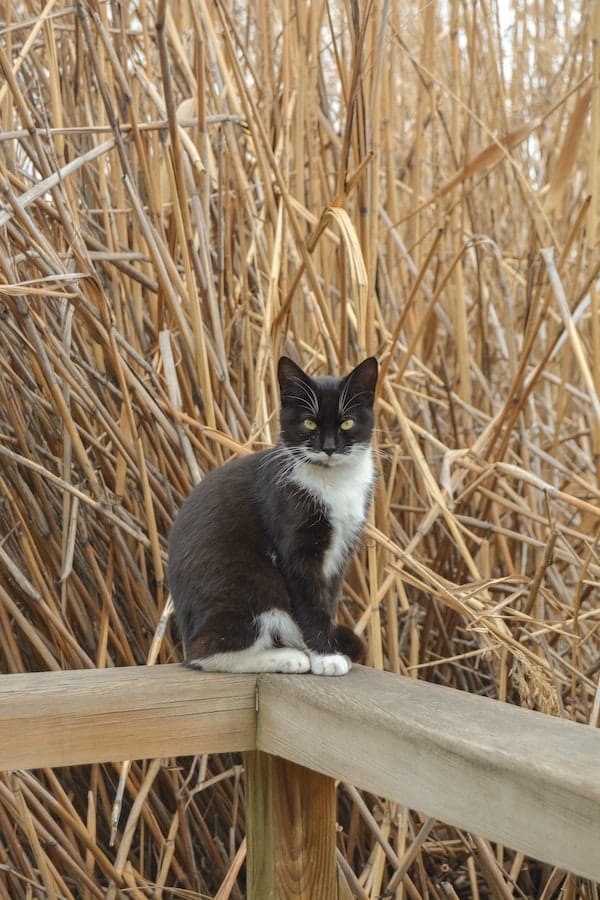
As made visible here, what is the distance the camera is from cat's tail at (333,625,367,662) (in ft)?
3.71

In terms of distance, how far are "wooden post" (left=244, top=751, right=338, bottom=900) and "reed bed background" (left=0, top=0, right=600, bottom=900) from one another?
15 centimetres

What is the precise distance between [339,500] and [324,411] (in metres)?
0.10

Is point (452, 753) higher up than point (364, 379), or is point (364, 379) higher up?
point (364, 379)

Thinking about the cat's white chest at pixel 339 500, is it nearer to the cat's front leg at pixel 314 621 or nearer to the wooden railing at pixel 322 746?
the cat's front leg at pixel 314 621

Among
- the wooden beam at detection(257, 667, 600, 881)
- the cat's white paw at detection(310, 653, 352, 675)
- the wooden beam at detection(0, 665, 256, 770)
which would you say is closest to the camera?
the wooden beam at detection(257, 667, 600, 881)

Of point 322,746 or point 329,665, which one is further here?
point 329,665

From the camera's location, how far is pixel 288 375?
111 cm

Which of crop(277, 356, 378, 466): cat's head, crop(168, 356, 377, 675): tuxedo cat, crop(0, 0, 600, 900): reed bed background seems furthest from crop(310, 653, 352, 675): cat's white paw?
crop(277, 356, 378, 466): cat's head

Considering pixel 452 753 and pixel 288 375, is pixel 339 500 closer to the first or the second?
pixel 288 375

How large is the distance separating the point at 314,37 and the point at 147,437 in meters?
0.59

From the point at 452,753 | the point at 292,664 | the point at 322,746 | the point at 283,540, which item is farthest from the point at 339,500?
the point at 452,753

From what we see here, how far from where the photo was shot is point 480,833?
0.67m

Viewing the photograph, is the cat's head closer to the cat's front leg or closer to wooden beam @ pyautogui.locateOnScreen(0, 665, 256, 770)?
the cat's front leg

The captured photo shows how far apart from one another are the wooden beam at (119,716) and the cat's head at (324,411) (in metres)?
0.27
